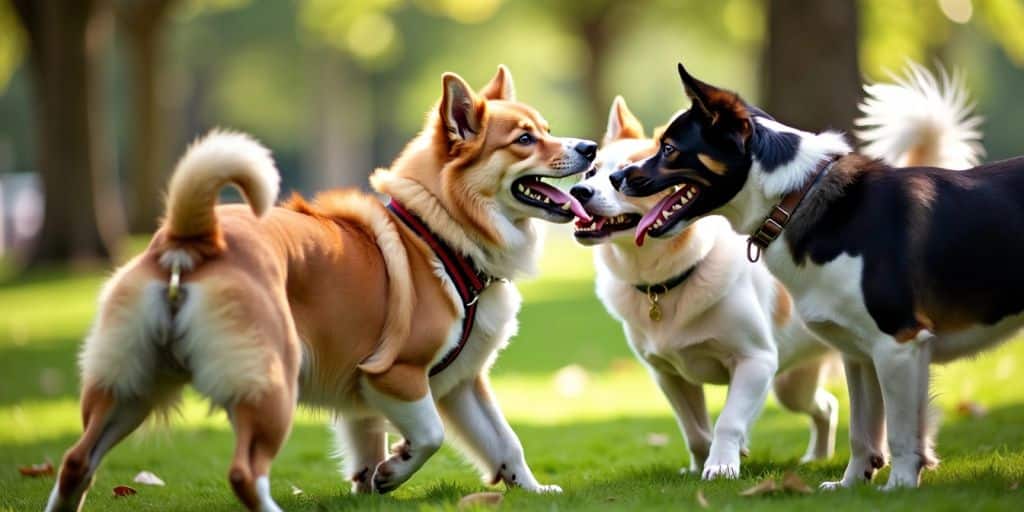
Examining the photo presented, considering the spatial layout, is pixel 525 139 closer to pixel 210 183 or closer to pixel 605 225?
pixel 605 225

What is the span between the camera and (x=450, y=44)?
49.7 m

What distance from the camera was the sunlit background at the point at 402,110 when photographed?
29.3 ft

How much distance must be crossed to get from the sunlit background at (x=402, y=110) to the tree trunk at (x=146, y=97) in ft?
0.18

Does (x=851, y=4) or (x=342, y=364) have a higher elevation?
(x=851, y=4)

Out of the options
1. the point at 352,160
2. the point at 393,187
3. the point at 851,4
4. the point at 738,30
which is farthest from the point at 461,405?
the point at 352,160

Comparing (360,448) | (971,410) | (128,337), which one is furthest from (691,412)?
(128,337)

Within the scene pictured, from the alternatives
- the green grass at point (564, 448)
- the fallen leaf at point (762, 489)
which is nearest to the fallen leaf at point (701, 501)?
the green grass at point (564, 448)

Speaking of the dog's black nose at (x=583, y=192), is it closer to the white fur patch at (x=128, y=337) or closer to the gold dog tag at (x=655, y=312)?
the gold dog tag at (x=655, y=312)

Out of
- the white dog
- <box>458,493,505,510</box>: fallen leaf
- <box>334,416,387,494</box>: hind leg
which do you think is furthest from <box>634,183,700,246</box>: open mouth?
<box>334,416,387,494</box>: hind leg

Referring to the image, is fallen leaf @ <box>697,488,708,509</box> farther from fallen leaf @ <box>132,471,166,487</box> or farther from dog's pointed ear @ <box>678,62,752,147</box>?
fallen leaf @ <box>132,471,166,487</box>

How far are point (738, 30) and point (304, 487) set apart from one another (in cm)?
2719

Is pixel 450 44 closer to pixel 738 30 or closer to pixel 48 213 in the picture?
pixel 738 30

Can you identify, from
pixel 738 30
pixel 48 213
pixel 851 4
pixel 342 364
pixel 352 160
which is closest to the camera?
pixel 342 364

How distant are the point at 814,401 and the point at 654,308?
139cm
